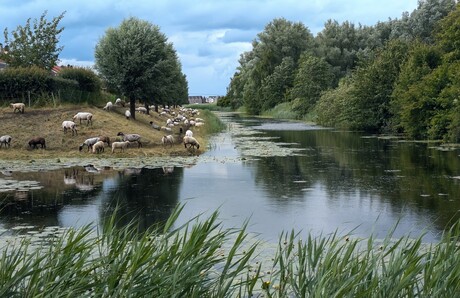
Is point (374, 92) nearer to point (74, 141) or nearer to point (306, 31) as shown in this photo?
point (74, 141)

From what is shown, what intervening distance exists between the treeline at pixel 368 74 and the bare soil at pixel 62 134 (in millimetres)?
16306

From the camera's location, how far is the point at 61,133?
32.5 metres

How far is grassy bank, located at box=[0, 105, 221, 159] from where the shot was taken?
30.2 meters

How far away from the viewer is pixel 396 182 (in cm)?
2092

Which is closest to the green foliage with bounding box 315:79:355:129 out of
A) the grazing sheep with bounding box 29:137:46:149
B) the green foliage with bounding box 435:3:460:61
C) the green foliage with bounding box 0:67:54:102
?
the green foliage with bounding box 435:3:460:61

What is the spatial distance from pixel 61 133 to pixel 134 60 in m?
9.50

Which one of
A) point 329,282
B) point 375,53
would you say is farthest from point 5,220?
point 375,53

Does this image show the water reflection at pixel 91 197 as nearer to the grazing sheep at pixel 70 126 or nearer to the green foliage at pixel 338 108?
the grazing sheep at pixel 70 126

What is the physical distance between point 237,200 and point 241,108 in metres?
106

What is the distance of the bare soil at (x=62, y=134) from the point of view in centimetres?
3009

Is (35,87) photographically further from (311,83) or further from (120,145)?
(311,83)

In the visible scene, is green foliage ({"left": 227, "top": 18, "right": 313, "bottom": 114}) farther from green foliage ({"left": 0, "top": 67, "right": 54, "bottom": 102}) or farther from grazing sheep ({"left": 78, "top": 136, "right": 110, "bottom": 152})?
grazing sheep ({"left": 78, "top": 136, "right": 110, "bottom": 152})

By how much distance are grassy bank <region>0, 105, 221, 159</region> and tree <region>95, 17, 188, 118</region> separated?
3667mm

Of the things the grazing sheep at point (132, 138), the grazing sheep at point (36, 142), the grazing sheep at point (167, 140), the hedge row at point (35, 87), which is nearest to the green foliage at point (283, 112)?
the hedge row at point (35, 87)
